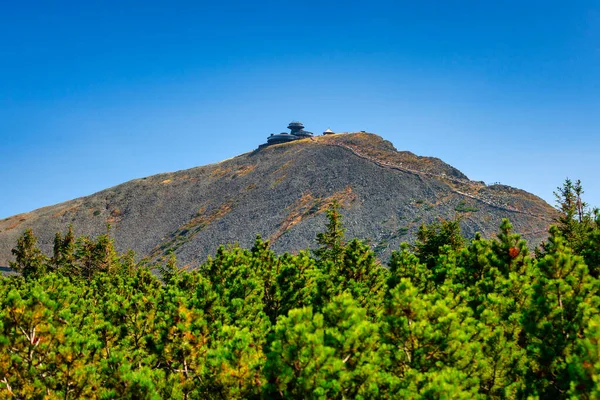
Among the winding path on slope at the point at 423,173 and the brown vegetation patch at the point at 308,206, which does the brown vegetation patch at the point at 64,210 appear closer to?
the brown vegetation patch at the point at 308,206

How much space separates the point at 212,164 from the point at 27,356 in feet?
577

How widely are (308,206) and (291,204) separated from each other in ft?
21.7

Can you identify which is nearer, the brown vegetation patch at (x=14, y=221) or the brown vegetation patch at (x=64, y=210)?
the brown vegetation patch at (x=64, y=210)

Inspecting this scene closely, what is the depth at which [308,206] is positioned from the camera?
12631 cm

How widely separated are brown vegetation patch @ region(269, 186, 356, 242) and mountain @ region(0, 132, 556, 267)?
0.31 metres

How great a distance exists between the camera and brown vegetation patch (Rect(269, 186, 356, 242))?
116331 mm

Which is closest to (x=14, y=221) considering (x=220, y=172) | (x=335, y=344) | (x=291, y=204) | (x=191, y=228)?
(x=220, y=172)

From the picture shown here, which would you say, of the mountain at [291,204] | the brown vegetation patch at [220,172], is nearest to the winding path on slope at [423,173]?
the mountain at [291,204]

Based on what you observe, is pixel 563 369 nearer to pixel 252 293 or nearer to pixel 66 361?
pixel 252 293

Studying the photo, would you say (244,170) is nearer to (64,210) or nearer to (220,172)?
(220,172)

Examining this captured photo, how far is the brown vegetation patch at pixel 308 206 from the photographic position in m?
116

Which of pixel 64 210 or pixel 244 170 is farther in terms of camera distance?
pixel 64 210

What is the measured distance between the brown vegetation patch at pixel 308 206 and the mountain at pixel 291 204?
0.31 m

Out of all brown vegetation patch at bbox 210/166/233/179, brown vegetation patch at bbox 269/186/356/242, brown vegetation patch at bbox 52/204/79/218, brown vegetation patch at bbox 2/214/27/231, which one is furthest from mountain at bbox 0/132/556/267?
Answer: brown vegetation patch at bbox 2/214/27/231
